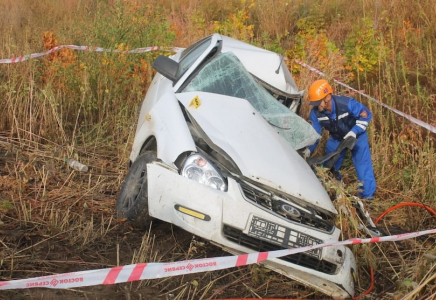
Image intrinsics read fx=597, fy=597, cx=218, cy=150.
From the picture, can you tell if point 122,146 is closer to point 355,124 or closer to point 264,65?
point 264,65

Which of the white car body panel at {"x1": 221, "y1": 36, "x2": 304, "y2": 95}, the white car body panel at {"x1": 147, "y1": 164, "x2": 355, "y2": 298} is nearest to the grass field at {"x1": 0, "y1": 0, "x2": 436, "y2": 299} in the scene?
the white car body panel at {"x1": 147, "y1": 164, "x2": 355, "y2": 298}

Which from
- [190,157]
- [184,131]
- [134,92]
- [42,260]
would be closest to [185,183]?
[190,157]

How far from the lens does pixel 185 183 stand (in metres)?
4.37

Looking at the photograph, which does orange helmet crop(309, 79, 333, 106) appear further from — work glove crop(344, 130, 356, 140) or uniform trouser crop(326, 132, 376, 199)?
uniform trouser crop(326, 132, 376, 199)

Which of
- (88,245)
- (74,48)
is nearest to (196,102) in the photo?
(88,245)

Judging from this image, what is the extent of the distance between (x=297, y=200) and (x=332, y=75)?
4.37 meters

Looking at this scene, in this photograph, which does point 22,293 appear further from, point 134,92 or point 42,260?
point 134,92

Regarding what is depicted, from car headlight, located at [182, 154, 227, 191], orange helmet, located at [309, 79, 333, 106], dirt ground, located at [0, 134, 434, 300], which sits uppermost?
orange helmet, located at [309, 79, 333, 106]

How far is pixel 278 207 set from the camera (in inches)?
177

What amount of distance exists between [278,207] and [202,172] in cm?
63

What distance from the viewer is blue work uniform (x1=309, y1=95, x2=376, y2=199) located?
6773 mm

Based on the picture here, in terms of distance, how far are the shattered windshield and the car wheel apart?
0.85m

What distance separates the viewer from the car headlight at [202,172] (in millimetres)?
4465

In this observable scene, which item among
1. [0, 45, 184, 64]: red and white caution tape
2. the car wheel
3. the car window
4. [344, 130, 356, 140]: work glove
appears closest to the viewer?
the car wheel
